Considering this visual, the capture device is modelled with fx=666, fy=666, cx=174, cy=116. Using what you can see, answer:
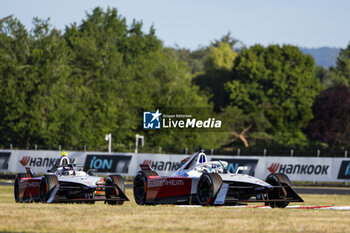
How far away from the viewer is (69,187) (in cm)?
1902

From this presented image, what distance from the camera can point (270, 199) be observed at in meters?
17.3

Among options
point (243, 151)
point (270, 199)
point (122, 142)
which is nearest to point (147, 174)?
point (270, 199)

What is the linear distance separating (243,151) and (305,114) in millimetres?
42066

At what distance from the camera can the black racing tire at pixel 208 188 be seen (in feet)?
51.8

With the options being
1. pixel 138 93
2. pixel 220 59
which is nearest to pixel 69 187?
pixel 138 93

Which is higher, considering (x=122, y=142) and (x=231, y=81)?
(x=231, y=81)

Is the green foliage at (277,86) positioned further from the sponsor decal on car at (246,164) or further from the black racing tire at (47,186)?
the black racing tire at (47,186)

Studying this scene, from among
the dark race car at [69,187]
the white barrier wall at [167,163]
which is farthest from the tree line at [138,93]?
the dark race car at [69,187]

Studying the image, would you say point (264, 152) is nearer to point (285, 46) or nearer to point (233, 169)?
point (233, 169)

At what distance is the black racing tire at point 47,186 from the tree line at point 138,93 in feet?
80.7

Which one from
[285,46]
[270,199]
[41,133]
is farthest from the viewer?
[285,46]

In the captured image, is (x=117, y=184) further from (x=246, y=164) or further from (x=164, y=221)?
(x=246, y=164)

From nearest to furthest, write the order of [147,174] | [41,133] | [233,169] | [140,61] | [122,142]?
[147,174], [233,169], [41,133], [122,142], [140,61]

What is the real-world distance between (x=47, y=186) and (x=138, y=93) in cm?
5072
